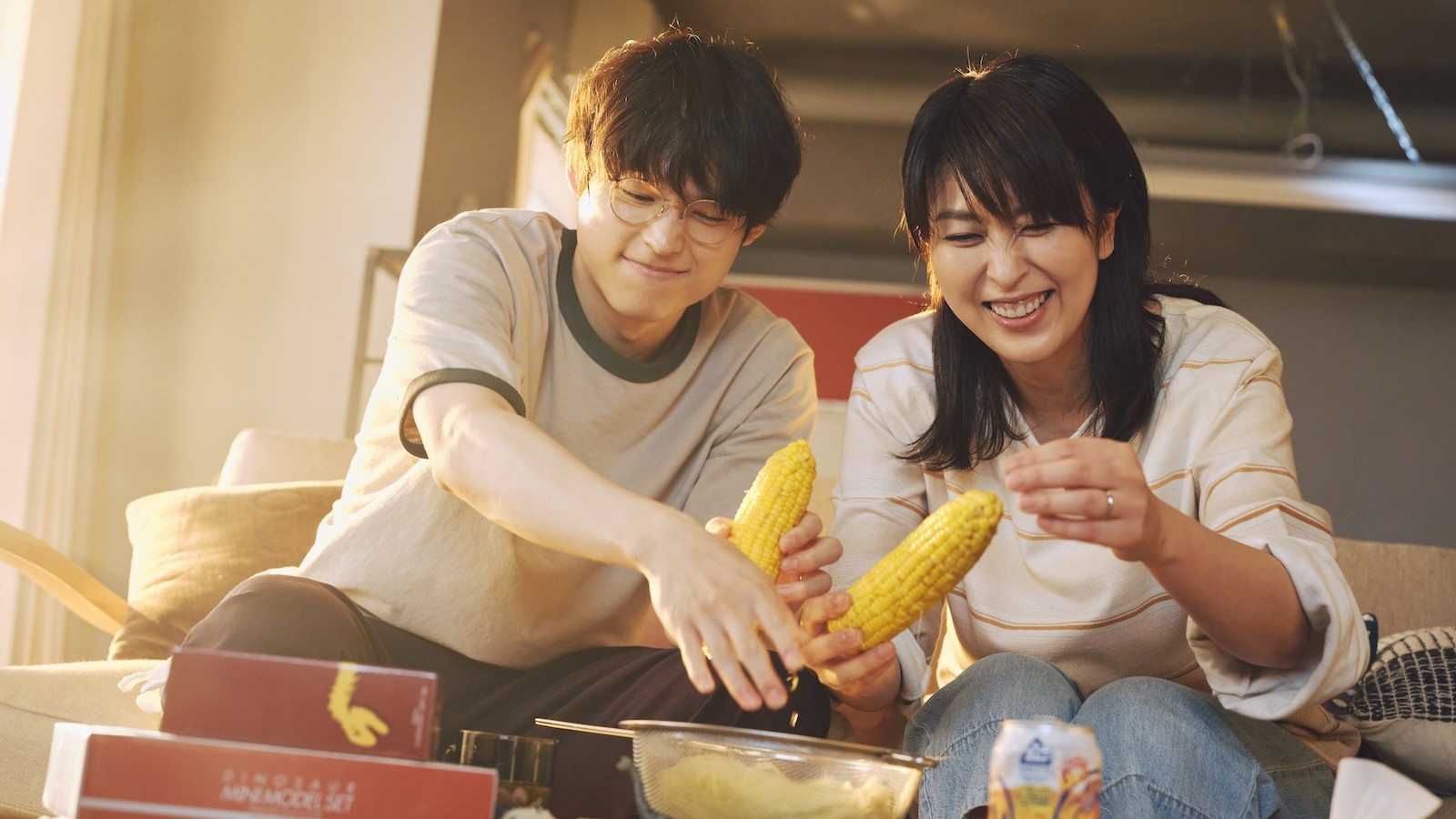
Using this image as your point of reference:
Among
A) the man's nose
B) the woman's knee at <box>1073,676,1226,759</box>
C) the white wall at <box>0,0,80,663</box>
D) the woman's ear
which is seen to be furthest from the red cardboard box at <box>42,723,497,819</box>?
the white wall at <box>0,0,80,663</box>

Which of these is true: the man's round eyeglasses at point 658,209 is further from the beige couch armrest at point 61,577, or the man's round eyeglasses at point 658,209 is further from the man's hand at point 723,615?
the beige couch armrest at point 61,577

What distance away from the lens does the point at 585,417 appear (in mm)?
1844

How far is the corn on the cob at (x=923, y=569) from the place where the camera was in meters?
1.29

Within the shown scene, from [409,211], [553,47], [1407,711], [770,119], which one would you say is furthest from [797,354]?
[553,47]

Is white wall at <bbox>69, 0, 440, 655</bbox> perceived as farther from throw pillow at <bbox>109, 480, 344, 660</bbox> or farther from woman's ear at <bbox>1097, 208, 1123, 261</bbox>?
woman's ear at <bbox>1097, 208, 1123, 261</bbox>

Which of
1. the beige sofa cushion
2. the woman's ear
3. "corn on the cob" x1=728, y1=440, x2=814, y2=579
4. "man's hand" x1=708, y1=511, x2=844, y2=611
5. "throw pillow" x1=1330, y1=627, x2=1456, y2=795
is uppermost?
the woman's ear

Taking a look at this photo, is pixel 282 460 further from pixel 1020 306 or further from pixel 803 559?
pixel 1020 306

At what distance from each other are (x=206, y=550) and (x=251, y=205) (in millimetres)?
2656

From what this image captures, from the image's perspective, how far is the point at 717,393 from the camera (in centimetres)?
196

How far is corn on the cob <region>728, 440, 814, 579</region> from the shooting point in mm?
1452

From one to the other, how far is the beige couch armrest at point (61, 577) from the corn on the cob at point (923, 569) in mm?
1880

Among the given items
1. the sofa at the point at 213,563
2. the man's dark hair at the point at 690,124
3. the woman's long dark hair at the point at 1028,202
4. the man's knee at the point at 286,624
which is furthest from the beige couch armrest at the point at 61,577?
the woman's long dark hair at the point at 1028,202

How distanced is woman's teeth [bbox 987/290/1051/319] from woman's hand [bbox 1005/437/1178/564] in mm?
453

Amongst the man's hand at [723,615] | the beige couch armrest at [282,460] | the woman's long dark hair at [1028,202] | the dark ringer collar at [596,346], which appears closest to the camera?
the man's hand at [723,615]
